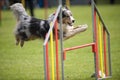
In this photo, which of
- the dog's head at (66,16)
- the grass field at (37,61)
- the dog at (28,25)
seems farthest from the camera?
the grass field at (37,61)

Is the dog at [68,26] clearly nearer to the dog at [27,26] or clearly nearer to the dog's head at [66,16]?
the dog's head at [66,16]

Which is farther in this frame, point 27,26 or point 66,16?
point 66,16

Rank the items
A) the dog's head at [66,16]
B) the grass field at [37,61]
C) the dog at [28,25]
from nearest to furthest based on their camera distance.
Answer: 1. the dog at [28,25]
2. the dog's head at [66,16]
3. the grass field at [37,61]

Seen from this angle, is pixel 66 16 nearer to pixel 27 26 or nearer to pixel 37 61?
pixel 27 26

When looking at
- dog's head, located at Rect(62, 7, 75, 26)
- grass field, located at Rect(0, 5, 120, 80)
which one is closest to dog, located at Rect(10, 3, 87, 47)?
dog's head, located at Rect(62, 7, 75, 26)

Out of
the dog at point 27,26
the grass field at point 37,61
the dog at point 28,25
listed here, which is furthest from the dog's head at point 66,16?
the grass field at point 37,61

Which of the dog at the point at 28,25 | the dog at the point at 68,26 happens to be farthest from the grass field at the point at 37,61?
the dog at the point at 68,26

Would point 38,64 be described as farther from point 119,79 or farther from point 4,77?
point 119,79

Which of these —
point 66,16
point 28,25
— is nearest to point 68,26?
point 66,16

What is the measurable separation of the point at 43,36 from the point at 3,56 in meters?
3.46

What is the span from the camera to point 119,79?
8398 millimetres

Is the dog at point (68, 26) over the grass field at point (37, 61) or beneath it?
over

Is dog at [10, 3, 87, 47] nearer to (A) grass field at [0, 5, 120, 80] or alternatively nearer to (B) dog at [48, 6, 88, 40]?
(B) dog at [48, 6, 88, 40]

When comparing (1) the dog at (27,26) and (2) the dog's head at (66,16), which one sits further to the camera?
(2) the dog's head at (66,16)
